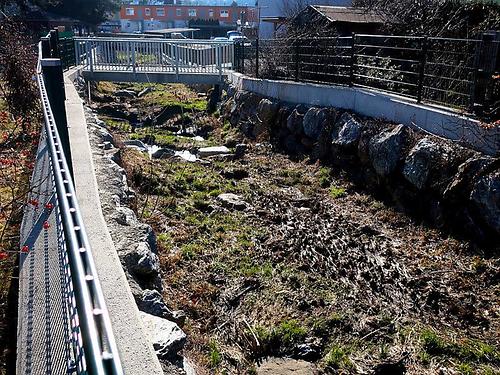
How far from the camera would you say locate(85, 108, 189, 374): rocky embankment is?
3852 mm

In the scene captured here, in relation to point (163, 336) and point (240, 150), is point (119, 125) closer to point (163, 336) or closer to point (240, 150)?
point (240, 150)

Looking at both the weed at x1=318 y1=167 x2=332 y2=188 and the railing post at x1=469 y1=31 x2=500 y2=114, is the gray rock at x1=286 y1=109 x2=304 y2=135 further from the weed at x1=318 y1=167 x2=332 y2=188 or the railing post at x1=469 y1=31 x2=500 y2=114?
the railing post at x1=469 y1=31 x2=500 y2=114

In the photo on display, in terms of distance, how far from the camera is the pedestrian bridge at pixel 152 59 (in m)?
17.9

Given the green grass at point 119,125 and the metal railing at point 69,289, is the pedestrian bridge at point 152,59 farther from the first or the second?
the metal railing at point 69,289

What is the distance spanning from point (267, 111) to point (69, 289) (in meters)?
11.7

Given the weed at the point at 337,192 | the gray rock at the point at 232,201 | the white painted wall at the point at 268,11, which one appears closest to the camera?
the gray rock at the point at 232,201

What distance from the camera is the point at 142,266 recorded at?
4797mm

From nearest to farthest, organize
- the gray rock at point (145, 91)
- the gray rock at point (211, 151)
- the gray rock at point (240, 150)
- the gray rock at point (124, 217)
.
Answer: the gray rock at point (124, 217) → the gray rock at point (240, 150) → the gray rock at point (211, 151) → the gray rock at point (145, 91)

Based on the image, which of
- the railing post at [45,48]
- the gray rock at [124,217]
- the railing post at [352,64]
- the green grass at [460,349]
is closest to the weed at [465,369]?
the green grass at [460,349]

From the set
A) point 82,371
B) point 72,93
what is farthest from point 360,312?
point 72,93

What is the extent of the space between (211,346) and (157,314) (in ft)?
3.43

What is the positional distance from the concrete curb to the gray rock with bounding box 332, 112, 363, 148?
533 cm

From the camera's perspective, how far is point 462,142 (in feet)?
24.6

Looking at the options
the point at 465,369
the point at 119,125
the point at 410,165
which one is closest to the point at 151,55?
the point at 119,125
